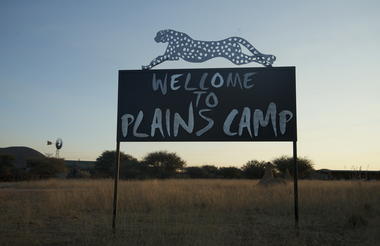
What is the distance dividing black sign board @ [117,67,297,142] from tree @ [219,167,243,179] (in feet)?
157

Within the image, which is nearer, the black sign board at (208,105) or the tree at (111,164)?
the black sign board at (208,105)

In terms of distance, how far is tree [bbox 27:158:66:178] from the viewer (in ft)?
148

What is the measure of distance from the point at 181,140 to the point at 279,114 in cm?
183

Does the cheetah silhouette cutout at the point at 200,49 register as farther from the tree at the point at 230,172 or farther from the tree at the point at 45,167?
the tree at the point at 230,172

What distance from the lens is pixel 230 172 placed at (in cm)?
5766

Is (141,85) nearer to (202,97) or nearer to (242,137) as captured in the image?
(202,97)

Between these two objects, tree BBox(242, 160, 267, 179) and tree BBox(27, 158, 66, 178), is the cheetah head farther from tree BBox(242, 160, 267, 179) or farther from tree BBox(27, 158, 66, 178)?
tree BBox(242, 160, 267, 179)

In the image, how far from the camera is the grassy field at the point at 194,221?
6.63 m

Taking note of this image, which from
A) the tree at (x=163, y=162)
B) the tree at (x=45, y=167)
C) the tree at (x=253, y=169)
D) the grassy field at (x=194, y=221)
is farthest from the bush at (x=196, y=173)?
the grassy field at (x=194, y=221)

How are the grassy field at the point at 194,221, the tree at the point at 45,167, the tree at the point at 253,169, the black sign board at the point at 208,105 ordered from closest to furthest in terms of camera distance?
the grassy field at the point at 194,221 < the black sign board at the point at 208,105 < the tree at the point at 45,167 < the tree at the point at 253,169

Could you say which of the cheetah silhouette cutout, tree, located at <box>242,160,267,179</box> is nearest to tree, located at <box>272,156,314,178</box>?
tree, located at <box>242,160,267,179</box>

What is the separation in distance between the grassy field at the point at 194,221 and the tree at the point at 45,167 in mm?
34828

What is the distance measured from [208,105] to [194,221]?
9.84 ft

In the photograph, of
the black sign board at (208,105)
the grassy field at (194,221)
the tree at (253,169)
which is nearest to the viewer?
the grassy field at (194,221)
